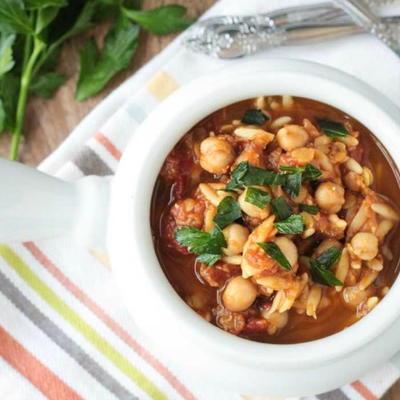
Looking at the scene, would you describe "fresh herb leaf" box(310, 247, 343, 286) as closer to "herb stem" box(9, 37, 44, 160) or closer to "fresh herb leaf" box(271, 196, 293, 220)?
"fresh herb leaf" box(271, 196, 293, 220)

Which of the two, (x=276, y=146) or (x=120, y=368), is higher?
(x=276, y=146)

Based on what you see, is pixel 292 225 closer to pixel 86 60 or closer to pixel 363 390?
pixel 363 390

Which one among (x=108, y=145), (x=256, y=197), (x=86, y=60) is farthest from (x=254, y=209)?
(x=86, y=60)

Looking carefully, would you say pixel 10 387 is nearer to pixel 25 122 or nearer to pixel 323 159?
pixel 25 122

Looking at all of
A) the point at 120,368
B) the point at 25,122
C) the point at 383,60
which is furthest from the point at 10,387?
the point at 383,60

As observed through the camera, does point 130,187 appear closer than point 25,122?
Yes

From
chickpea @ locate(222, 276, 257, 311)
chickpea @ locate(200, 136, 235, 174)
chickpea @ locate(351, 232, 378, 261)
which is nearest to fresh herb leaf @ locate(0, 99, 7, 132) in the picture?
chickpea @ locate(200, 136, 235, 174)
